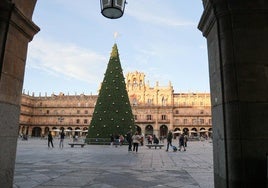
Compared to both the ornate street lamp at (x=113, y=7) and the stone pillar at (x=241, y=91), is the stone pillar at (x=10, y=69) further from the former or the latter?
the stone pillar at (x=241, y=91)

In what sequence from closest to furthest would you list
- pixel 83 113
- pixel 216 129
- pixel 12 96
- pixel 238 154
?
pixel 238 154, pixel 216 129, pixel 12 96, pixel 83 113

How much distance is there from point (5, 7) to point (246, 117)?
168 inches

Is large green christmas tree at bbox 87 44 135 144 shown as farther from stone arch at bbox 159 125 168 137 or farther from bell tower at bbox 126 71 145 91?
stone arch at bbox 159 125 168 137

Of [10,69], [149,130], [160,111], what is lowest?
[10,69]

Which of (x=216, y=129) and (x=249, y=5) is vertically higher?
(x=249, y=5)

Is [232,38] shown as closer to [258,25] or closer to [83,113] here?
[258,25]

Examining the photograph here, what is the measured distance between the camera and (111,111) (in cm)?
2945

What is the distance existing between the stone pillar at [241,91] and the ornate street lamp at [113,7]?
4.80ft

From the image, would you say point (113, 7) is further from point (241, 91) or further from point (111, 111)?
point (111, 111)

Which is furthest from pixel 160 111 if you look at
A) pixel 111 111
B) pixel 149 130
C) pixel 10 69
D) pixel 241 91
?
pixel 241 91

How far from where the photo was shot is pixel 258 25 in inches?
164

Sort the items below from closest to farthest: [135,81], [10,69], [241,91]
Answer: [241,91] < [10,69] < [135,81]

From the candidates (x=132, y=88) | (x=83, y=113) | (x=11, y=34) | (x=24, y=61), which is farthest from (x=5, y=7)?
(x=83, y=113)

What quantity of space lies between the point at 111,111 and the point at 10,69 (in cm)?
2478
